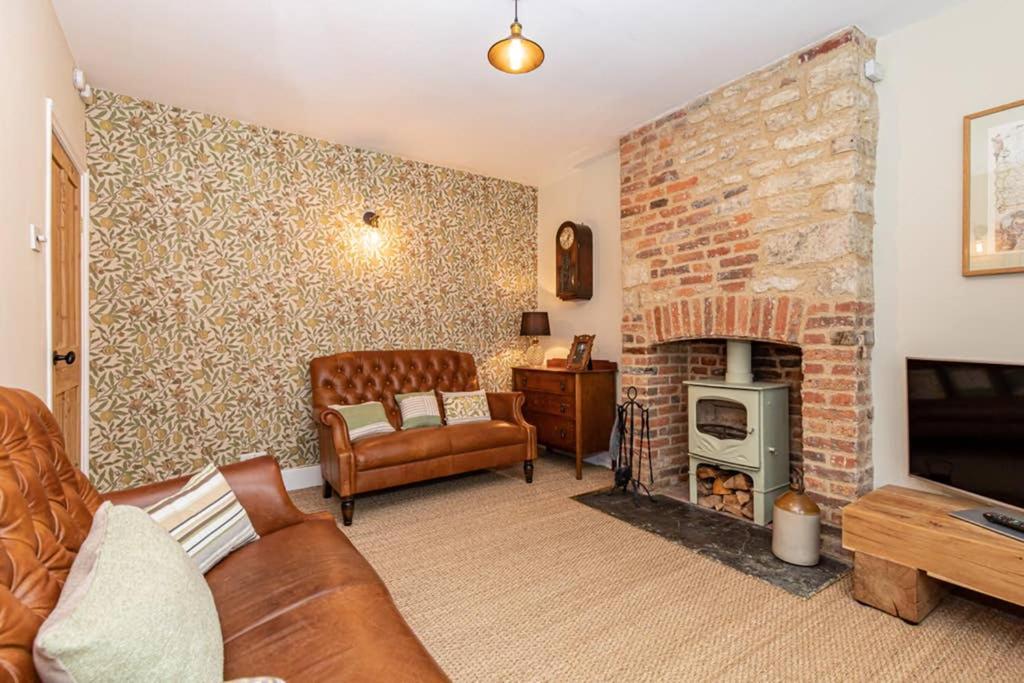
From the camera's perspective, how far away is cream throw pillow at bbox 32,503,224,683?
0.74 meters

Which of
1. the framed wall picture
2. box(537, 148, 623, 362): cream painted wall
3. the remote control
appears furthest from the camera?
box(537, 148, 623, 362): cream painted wall

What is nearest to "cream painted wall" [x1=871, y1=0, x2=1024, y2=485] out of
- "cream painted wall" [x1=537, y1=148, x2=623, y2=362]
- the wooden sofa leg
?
"cream painted wall" [x1=537, y1=148, x2=623, y2=362]

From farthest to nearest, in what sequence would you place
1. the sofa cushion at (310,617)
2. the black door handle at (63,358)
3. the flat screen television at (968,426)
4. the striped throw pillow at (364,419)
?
1. the striped throw pillow at (364,419)
2. the black door handle at (63,358)
3. the flat screen television at (968,426)
4. the sofa cushion at (310,617)

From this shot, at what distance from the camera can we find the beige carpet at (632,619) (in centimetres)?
174

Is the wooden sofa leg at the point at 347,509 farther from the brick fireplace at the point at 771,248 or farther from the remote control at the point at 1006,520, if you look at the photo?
the remote control at the point at 1006,520

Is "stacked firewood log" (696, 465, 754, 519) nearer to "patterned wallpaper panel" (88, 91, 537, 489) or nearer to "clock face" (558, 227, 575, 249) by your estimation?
"clock face" (558, 227, 575, 249)

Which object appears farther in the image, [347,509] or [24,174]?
[347,509]

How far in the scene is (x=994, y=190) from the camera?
2275 mm

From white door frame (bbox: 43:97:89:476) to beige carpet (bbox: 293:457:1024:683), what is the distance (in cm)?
180

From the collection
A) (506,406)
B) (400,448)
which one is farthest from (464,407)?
(400,448)

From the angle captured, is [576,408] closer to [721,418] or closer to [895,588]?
[721,418]

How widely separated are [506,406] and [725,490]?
66.6 inches

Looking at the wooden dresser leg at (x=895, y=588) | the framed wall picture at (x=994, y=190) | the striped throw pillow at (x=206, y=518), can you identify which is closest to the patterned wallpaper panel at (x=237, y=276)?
the striped throw pillow at (x=206, y=518)

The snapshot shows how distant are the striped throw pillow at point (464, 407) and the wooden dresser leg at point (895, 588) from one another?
2.52 meters
